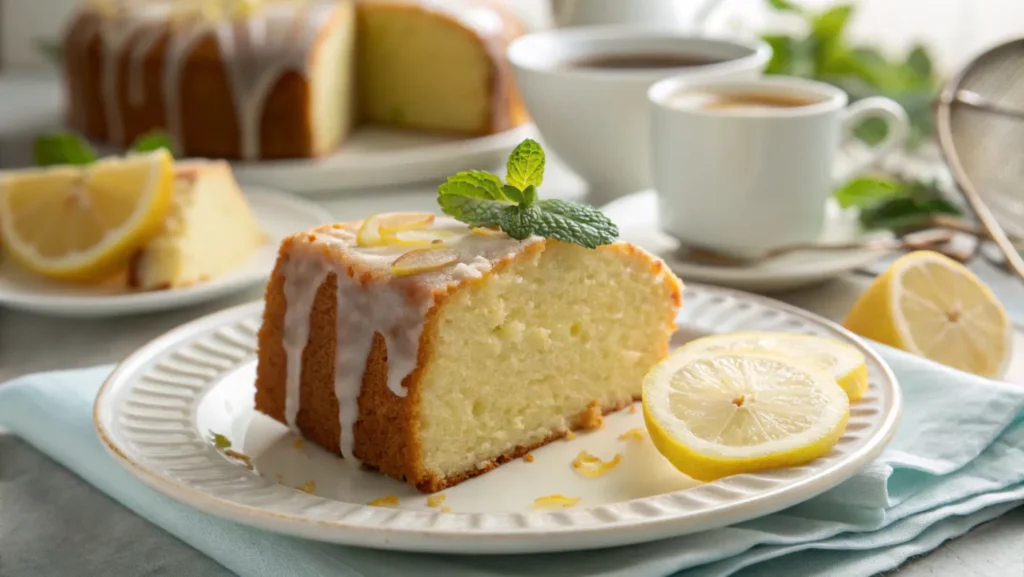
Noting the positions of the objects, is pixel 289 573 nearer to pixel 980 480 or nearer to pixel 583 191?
pixel 980 480

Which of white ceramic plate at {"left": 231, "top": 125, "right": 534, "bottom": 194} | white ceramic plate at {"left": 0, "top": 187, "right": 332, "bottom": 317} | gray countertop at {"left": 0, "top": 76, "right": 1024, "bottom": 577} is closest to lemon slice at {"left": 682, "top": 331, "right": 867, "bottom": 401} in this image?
gray countertop at {"left": 0, "top": 76, "right": 1024, "bottom": 577}

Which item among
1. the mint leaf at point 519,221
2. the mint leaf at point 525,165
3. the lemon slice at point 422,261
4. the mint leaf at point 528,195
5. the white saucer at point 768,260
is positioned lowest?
the white saucer at point 768,260

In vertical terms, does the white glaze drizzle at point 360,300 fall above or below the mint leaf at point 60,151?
above

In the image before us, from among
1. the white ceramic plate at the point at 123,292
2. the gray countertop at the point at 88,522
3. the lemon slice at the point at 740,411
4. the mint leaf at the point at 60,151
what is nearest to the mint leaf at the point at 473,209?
the lemon slice at the point at 740,411

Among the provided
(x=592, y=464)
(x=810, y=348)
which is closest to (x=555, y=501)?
(x=592, y=464)

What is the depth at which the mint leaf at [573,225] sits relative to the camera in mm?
1646

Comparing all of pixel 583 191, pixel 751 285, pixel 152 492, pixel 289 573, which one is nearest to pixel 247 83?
pixel 583 191

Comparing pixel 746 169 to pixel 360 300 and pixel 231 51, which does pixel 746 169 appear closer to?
pixel 360 300

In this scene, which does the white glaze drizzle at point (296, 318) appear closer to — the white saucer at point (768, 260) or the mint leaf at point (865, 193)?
the white saucer at point (768, 260)

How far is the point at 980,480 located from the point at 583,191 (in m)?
1.70

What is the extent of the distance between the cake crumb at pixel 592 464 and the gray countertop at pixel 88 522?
40cm

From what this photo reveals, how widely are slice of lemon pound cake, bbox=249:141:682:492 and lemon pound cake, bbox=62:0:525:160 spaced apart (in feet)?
5.75

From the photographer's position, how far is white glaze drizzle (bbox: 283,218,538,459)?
1537 millimetres

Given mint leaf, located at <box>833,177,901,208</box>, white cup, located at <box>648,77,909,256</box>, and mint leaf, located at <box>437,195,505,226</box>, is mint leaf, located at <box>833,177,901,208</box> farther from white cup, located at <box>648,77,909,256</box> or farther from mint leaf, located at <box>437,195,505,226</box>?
mint leaf, located at <box>437,195,505,226</box>
